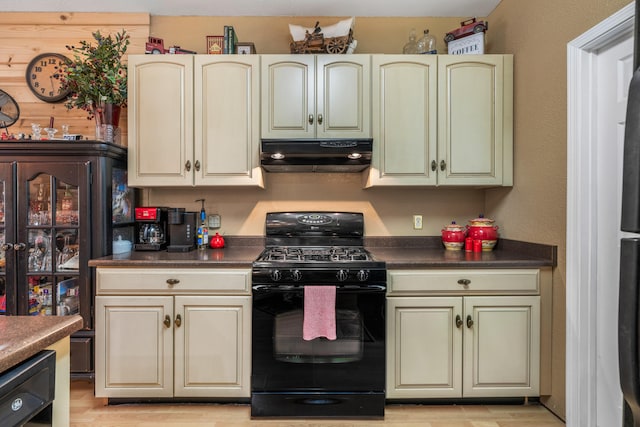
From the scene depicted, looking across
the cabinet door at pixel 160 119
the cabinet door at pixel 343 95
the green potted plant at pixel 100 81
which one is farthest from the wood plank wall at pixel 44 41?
the cabinet door at pixel 343 95

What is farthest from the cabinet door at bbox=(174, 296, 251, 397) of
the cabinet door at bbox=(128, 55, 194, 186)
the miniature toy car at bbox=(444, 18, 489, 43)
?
the miniature toy car at bbox=(444, 18, 489, 43)

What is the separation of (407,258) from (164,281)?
147 cm

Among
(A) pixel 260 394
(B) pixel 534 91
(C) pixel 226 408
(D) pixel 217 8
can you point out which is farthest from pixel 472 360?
(D) pixel 217 8

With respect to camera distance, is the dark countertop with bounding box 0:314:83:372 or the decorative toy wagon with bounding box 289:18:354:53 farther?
the decorative toy wagon with bounding box 289:18:354:53

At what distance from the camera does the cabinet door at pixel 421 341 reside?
6.77 ft

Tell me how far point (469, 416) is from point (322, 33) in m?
2.60

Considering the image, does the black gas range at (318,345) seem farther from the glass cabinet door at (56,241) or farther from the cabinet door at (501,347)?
the glass cabinet door at (56,241)

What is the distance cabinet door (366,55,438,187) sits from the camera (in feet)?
7.80

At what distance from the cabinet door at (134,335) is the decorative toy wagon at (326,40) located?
1853 mm

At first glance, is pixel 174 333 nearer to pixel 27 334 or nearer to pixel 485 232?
pixel 27 334

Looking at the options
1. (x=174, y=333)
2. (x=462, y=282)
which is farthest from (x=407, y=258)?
(x=174, y=333)

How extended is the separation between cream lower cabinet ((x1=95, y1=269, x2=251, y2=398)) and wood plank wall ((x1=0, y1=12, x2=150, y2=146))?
154cm

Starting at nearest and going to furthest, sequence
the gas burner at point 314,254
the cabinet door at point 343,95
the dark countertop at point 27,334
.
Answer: the dark countertop at point 27,334
the gas burner at point 314,254
the cabinet door at point 343,95

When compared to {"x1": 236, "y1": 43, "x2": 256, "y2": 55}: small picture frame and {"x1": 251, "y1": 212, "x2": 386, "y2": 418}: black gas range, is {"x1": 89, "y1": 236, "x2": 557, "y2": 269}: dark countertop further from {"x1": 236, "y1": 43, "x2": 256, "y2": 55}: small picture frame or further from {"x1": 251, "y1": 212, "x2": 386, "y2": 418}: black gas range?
{"x1": 236, "y1": 43, "x2": 256, "y2": 55}: small picture frame
